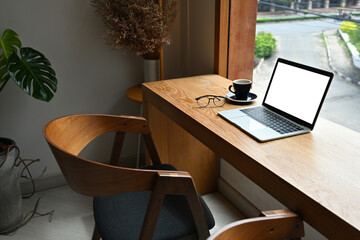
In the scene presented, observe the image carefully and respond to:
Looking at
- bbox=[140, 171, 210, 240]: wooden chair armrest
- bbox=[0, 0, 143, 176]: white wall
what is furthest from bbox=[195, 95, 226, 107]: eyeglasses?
bbox=[0, 0, 143, 176]: white wall

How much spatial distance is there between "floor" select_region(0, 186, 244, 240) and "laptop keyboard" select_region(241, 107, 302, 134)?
813 millimetres

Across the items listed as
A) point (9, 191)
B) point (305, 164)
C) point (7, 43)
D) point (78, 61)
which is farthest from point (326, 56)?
point (9, 191)

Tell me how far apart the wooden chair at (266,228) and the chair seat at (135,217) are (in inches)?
13.6

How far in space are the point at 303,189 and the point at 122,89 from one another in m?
1.70

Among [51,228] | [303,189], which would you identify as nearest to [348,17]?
[303,189]

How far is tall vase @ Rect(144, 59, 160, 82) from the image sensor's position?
2.28 meters

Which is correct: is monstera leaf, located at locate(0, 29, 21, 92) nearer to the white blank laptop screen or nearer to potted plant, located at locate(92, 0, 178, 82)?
potted plant, located at locate(92, 0, 178, 82)

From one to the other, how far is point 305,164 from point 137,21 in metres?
1.31

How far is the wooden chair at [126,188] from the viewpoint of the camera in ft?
3.63

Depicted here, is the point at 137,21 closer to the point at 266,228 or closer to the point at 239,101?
the point at 239,101

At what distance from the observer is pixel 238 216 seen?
85.8 inches

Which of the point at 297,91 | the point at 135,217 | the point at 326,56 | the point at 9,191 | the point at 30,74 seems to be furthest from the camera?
the point at 9,191

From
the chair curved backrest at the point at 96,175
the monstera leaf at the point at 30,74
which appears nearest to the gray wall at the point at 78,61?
the monstera leaf at the point at 30,74

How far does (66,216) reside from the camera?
2205 millimetres
